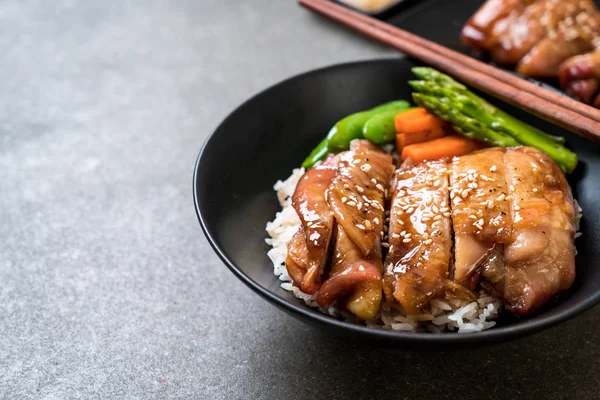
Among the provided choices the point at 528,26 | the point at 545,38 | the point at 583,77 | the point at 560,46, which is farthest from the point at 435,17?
the point at 583,77

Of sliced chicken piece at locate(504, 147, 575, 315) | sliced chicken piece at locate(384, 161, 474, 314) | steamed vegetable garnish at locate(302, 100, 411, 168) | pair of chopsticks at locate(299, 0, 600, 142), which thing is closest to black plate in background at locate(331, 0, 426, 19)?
pair of chopsticks at locate(299, 0, 600, 142)

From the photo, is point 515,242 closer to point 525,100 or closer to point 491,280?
point 491,280

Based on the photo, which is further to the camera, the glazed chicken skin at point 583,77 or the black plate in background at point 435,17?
the black plate in background at point 435,17

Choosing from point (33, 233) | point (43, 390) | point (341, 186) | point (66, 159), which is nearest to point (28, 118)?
point (66, 159)

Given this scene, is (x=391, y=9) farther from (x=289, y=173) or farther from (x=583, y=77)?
(x=289, y=173)

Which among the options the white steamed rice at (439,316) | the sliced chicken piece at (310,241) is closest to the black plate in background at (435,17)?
the sliced chicken piece at (310,241)

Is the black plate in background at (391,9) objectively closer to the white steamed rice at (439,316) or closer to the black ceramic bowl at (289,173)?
the black ceramic bowl at (289,173)
